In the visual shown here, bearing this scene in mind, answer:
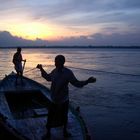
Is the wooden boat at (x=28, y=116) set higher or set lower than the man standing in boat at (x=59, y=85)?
lower

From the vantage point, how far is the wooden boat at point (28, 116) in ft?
29.2

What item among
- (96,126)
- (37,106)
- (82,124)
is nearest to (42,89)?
(37,106)

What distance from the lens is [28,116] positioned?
38.3ft

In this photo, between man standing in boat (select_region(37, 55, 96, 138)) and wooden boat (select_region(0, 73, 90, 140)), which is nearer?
man standing in boat (select_region(37, 55, 96, 138))

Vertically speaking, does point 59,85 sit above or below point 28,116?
above

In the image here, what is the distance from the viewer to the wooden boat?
350 inches

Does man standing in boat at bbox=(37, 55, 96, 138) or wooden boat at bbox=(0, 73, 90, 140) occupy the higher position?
man standing in boat at bbox=(37, 55, 96, 138)

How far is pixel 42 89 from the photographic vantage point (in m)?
14.4

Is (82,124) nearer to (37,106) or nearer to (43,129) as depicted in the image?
(43,129)

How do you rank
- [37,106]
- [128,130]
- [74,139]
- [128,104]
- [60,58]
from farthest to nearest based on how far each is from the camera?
[128,104] → [128,130] → [37,106] → [74,139] → [60,58]

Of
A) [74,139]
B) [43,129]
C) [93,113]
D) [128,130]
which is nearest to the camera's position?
[74,139]

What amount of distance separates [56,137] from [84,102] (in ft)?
34.8

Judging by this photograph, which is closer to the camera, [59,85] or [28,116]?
[59,85]

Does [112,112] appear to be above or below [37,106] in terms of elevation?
below
